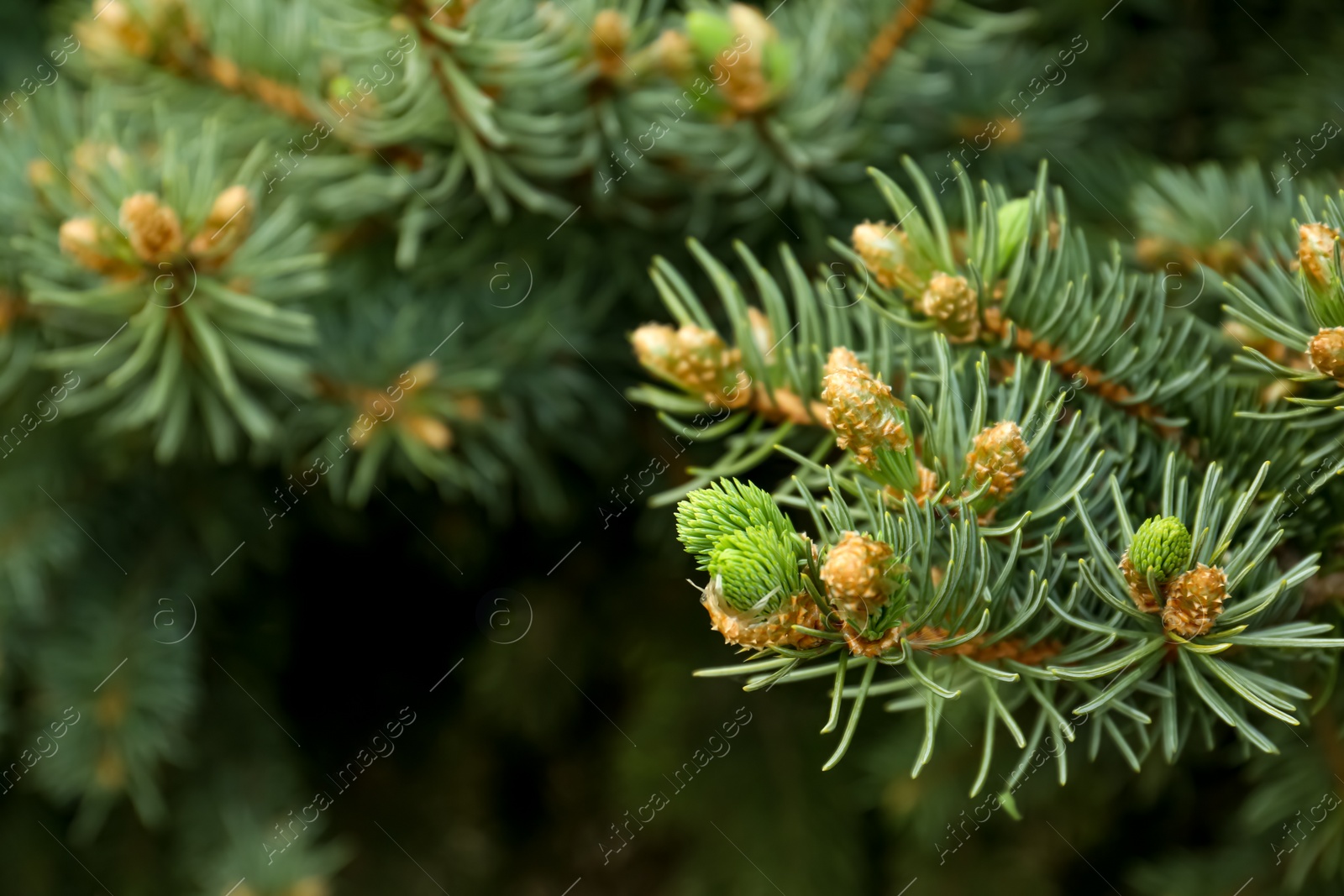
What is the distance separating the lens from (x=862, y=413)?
11.2 inches

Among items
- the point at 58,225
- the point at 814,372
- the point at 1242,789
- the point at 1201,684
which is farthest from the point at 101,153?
the point at 1242,789

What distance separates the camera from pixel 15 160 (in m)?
0.52

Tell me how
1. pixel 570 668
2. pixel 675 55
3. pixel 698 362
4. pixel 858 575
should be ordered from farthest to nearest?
pixel 570 668 < pixel 675 55 < pixel 698 362 < pixel 858 575

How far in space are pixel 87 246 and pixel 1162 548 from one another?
46 cm

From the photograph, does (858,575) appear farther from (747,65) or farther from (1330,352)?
(747,65)

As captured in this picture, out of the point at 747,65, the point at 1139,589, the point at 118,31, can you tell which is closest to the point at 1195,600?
the point at 1139,589

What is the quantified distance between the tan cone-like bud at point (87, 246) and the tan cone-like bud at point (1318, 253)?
48 centimetres

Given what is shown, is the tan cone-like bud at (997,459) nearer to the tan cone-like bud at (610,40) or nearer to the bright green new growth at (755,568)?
the bright green new growth at (755,568)

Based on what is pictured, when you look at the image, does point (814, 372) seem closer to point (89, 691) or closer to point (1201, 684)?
point (1201, 684)

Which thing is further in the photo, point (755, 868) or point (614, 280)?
point (755, 868)

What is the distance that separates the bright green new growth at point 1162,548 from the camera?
Result: 26 centimetres

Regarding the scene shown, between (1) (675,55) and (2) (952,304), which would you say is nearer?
(2) (952,304)

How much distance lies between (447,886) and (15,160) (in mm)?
586

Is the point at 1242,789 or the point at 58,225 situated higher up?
the point at 58,225
